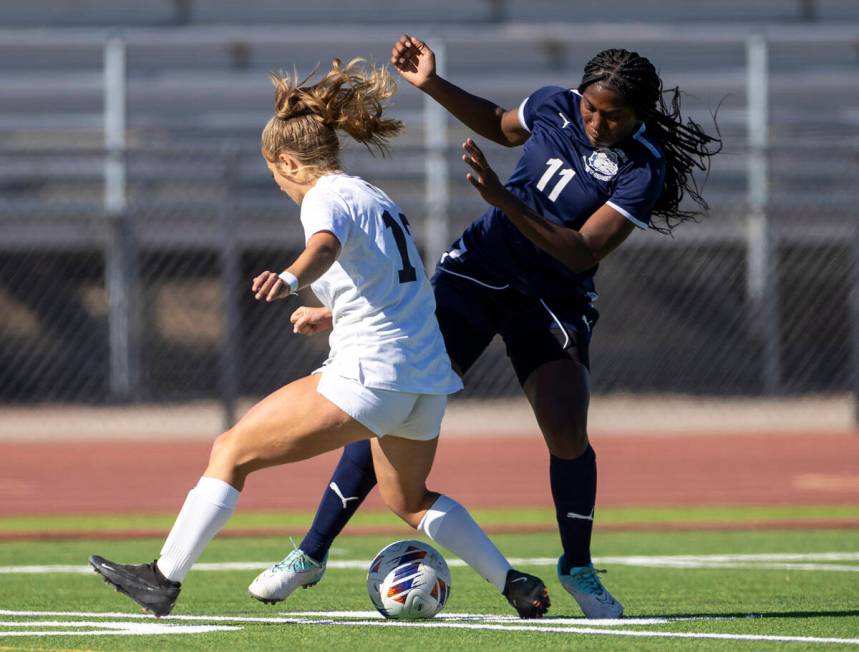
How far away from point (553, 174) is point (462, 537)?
1457 mm

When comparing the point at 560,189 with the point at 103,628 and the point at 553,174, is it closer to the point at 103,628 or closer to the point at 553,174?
the point at 553,174

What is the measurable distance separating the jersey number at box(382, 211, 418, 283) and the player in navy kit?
1.61ft

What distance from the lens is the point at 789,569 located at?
7312 mm

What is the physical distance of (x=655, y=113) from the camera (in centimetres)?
595

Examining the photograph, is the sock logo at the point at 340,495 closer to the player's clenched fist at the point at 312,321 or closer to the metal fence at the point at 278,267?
the player's clenched fist at the point at 312,321

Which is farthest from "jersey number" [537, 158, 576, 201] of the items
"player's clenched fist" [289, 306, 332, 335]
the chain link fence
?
the chain link fence

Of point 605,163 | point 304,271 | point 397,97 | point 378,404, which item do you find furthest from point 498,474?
point 397,97

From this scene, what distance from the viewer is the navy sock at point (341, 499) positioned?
5832 mm

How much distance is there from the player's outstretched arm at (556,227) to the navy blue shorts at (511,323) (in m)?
0.29

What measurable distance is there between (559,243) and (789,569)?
2612 mm

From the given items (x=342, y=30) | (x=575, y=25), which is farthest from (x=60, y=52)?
(x=575, y=25)

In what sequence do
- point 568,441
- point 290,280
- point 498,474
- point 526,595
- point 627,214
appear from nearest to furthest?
point 290,280 → point 526,595 → point 627,214 → point 568,441 → point 498,474

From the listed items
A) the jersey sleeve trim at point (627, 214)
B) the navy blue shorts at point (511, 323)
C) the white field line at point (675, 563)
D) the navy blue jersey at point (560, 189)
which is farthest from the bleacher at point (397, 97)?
the jersey sleeve trim at point (627, 214)

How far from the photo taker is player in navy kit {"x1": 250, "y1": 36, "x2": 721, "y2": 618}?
567 cm
